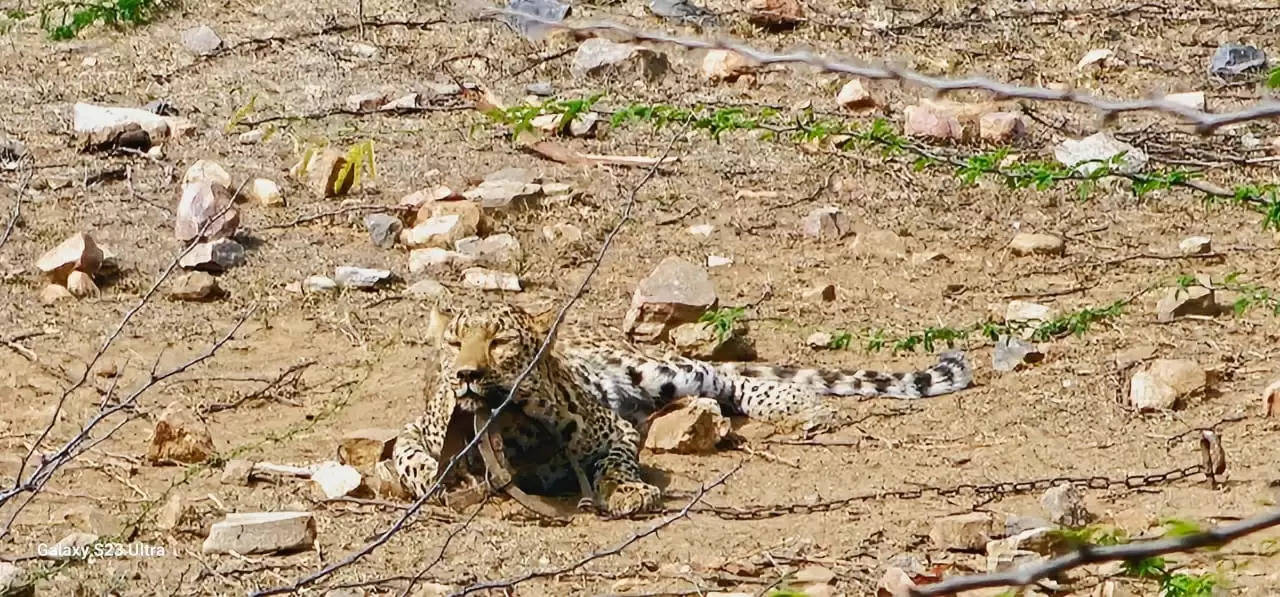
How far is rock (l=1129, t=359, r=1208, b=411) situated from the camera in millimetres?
7258

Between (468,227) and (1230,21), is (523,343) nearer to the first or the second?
(468,227)

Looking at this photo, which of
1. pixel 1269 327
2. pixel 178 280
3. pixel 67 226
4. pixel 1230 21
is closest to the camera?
pixel 1269 327

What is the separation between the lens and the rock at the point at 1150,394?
725cm

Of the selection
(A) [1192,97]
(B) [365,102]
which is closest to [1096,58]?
(A) [1192,97]

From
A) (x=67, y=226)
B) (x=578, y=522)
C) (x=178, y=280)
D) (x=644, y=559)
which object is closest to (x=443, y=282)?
(x=178, y=280)

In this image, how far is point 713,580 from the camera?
5.60 m

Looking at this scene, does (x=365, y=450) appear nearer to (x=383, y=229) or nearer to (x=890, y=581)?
(x=890, y=581)

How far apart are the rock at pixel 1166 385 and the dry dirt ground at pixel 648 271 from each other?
8 cm

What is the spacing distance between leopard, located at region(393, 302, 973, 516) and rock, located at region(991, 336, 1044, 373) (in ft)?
0.54

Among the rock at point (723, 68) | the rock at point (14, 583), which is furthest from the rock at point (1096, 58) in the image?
the rock at point (14, 583)

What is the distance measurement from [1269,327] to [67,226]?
518cm

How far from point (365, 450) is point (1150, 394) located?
8.58 feet

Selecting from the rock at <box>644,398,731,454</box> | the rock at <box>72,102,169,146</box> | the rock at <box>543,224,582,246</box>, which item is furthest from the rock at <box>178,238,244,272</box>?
the rock at <box>644,398,731,454</box>

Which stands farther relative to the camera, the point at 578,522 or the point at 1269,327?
the point at 1269,327
